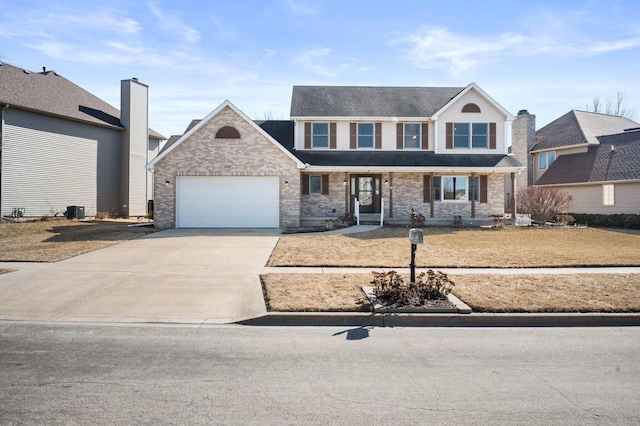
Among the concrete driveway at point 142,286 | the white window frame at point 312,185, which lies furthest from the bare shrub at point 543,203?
the concrete driveway at point 142,286

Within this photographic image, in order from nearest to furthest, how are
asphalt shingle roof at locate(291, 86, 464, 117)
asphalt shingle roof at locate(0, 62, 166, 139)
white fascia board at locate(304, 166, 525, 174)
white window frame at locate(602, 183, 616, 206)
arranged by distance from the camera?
white fascia board at locate(304, 166, 525, 174), asphalt shingle roof at locate(0, 62, 166, 139), asphalt shingle roof at locate(291, 86, 464, 117), white window frame at locate(602, 183, 616, 206)

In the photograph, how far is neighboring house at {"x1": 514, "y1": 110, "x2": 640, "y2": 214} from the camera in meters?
26.9

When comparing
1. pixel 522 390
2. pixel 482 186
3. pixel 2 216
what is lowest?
pixel 522 390

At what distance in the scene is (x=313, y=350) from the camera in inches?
236

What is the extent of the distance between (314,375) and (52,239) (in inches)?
600

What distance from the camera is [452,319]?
7.47 metres

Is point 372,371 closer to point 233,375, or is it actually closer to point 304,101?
point 233,375

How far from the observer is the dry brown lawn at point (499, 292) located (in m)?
7.84

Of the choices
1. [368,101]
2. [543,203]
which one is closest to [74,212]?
[368,101]

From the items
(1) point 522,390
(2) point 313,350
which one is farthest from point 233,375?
(1) point 522,390

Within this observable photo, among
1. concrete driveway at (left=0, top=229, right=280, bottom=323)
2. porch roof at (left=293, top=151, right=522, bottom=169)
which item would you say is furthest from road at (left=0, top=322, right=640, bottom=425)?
porch roof at (left=293, top=151, right=522, bottom=169)

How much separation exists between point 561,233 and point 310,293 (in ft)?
53.3

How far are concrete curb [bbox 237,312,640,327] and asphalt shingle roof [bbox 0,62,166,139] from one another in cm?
2189

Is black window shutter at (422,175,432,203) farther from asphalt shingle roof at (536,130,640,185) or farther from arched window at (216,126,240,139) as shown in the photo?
asphalt shingle roof at (536,130,640,185)
